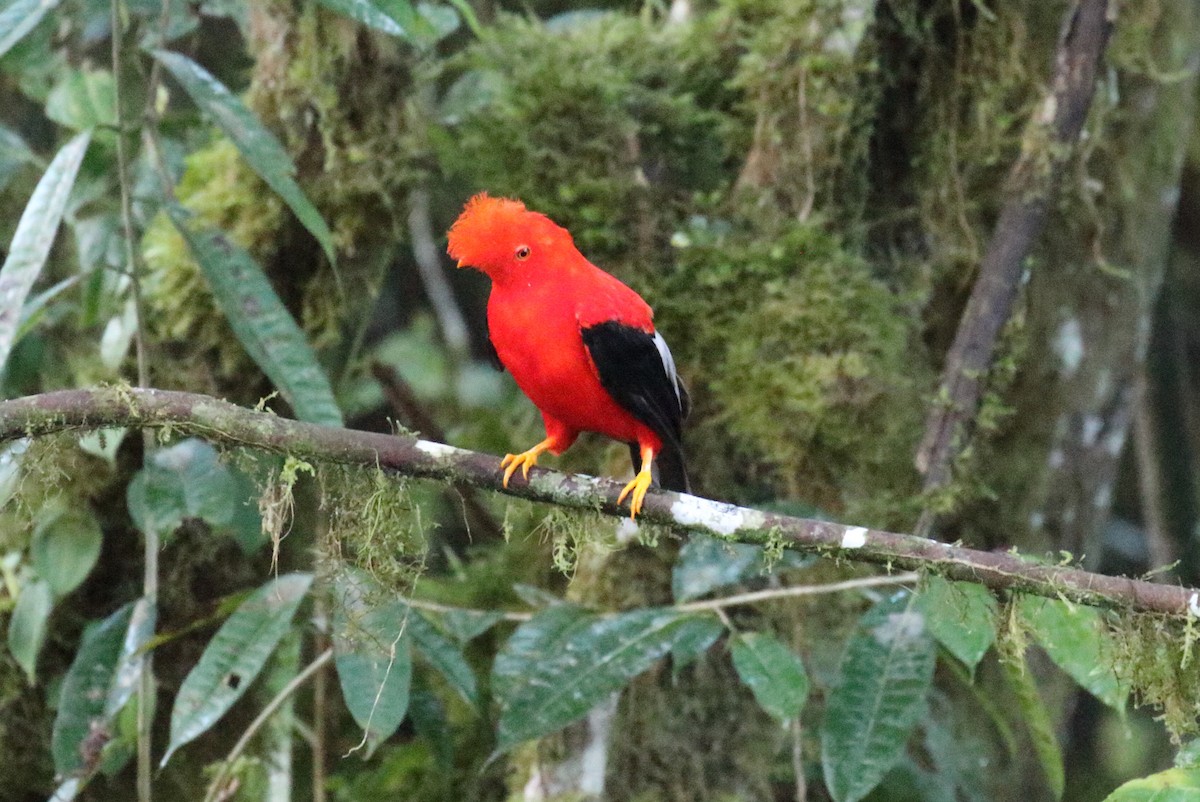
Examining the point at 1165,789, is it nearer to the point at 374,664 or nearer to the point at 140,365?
the point at 374,664

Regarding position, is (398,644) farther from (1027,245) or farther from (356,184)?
(1027,245)

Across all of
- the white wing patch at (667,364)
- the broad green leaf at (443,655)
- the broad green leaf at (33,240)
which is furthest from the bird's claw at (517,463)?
the broad green leaf at (33,240)

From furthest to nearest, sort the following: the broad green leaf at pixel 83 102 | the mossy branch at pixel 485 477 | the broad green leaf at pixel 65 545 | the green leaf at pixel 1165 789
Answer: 1. the broad green leaf at pixel 83 102
2. the broad green leaf at pixel 65 545
3. the mossy branch at pixel 485 477
4. the green leaf at pixel 1165 789

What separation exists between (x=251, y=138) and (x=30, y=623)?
49.4 inches

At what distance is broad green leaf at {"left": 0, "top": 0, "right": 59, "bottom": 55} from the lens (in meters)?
2.53

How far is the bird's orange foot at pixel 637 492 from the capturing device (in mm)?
2299

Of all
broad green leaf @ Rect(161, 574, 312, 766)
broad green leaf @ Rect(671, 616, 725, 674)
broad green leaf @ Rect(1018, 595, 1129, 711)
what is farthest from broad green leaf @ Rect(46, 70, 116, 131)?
broad green leaf @ Rect(1018, 595, 1129, 711)

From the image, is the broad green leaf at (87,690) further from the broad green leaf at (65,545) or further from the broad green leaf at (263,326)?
the broad green leaf at (263,326)

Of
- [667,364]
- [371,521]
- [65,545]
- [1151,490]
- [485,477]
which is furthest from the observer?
[1151,490]

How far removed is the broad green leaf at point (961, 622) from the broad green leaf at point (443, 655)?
103 cm

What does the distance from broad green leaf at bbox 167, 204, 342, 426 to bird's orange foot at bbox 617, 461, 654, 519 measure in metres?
0.69

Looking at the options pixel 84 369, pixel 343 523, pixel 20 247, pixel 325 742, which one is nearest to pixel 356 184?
pixel 84 369

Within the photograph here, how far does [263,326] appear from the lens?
275 centimetres

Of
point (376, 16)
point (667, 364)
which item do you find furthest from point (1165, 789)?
point (376, 16)
